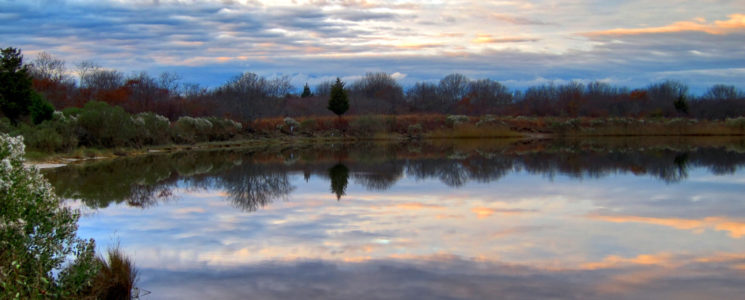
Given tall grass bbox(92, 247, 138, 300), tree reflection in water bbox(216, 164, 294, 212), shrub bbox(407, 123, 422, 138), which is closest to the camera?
tall grass bbox(92, 247, 138, 300)

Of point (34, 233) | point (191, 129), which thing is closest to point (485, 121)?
point (191, 129)

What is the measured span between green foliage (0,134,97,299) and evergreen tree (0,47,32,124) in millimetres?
23481

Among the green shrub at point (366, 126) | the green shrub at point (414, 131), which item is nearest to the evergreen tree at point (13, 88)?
the green shrub at point (366, 126)

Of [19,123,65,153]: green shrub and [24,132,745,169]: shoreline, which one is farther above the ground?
[19,123,65,153]: green shrub

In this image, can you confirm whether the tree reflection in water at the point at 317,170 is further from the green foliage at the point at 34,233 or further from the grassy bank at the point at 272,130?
the green foliage at the point at 34,233

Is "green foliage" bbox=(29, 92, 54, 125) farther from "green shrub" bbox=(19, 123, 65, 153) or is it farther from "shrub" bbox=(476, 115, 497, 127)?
"shrub" bbox=(476, 115, 497, 127)

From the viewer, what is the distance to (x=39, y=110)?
2853 cm

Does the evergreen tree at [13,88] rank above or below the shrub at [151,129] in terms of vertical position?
above

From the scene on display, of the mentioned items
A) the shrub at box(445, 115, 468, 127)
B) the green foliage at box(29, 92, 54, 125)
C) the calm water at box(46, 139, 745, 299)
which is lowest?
the calm water at box(46, 139, 745, 299)

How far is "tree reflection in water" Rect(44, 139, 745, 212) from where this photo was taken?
55.9ft

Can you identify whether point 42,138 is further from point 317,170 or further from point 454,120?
point 454,120

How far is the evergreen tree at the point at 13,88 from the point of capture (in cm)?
2733

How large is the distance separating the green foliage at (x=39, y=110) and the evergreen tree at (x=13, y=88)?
11.3 inches

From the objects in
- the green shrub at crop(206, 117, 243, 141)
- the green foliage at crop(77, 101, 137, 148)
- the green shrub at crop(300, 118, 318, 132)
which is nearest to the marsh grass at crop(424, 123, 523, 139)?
the green shrub at crop(300, 118, 318, 132)
